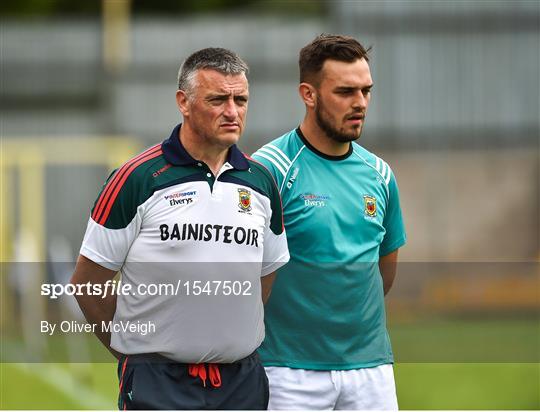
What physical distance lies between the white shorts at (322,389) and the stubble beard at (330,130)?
1.08m

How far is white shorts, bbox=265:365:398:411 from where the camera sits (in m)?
5.50

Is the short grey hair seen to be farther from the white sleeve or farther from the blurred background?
the blurred background

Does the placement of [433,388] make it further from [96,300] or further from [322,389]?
[96,300]

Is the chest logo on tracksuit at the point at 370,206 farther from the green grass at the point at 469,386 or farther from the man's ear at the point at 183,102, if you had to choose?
the green grass at the point at 469,386

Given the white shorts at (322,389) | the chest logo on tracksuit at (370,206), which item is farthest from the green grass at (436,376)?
the chest logo on tracksuit at (370,206)

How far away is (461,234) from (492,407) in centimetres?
1245

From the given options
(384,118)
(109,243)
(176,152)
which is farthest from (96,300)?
(384,118)

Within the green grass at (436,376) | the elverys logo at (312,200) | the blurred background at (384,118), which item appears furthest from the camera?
the blurred background at (384,118)

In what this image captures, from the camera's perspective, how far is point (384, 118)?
22828 mm

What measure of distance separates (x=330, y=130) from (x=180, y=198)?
104 centimetres

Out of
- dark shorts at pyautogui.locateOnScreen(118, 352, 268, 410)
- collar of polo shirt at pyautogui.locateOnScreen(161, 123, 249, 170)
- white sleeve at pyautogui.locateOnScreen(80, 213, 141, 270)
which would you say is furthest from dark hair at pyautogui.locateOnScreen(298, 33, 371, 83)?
dark shorts at pyautogui.locateOnScreen(118, 352, 268, 410)

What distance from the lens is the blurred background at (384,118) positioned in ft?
71.3

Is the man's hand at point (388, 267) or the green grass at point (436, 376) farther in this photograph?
the green grass at point (436, 376)

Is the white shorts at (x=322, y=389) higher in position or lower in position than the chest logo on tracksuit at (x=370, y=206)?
lower
